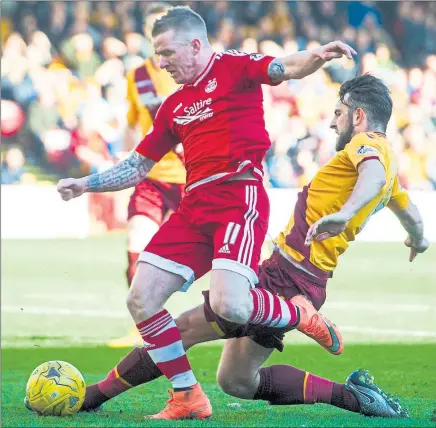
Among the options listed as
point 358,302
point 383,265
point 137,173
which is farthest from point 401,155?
point 137,173

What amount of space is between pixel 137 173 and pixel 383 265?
9305mm

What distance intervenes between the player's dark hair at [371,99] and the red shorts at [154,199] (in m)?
3.17

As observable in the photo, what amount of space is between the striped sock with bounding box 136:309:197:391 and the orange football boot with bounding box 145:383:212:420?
0.11 ft

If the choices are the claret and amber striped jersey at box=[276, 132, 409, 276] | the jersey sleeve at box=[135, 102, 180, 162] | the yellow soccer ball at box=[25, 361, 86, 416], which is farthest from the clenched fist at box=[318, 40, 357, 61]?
the yellow soccer ball at box=[25, 361, 86, 416]

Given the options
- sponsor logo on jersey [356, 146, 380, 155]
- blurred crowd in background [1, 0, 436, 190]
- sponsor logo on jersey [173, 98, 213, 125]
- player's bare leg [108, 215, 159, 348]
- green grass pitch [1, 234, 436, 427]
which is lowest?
green grass pitch [1, 234, 436, 427]

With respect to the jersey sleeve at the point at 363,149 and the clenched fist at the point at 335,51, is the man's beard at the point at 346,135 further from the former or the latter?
the clenched fist at the point at 335,51

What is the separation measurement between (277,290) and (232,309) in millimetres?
465

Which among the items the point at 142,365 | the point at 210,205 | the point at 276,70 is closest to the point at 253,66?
the point at 276,70

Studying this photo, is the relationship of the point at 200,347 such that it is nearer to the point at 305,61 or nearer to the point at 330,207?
the point at 330,207

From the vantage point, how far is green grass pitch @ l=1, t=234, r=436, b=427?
546cm

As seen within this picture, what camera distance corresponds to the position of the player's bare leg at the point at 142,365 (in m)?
5.30

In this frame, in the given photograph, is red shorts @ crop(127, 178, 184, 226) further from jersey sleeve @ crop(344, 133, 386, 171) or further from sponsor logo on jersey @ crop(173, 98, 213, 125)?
jersey sleeve @ crop(344, 133, 386, 171)

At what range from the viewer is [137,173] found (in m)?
5.72

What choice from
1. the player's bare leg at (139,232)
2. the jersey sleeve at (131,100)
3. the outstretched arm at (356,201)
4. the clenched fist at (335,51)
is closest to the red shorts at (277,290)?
the outstretched arm at (356,201)
